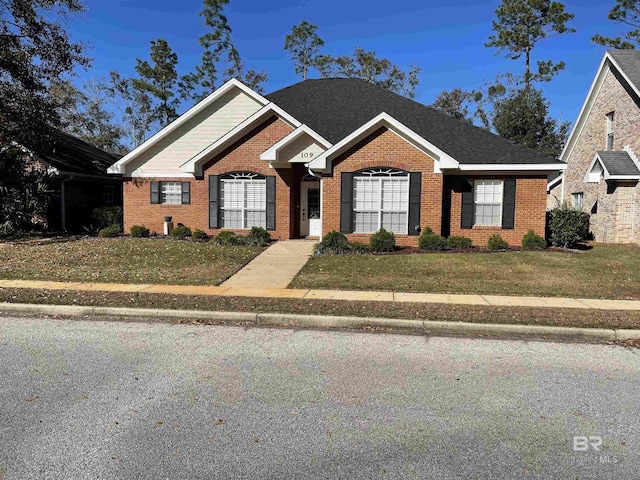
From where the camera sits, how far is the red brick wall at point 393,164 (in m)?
16.0

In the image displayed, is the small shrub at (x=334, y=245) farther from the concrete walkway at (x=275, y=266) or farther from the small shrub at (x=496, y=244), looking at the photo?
the small shrub at (x=496, y=244)

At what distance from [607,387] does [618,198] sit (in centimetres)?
1664

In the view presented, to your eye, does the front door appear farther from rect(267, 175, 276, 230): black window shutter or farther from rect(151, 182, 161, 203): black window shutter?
rect(151, 182, 161, 203): black window shutter

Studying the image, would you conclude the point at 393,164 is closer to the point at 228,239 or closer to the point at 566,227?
the point at 566,227

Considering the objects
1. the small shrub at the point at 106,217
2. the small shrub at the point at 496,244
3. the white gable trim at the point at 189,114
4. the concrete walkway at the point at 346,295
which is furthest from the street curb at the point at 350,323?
the small shrub at the point at 106,217

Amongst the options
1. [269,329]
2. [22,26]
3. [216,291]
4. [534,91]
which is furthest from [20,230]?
[534,91]

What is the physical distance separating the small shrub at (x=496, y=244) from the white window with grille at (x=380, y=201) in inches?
117

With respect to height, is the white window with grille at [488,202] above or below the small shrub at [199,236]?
above

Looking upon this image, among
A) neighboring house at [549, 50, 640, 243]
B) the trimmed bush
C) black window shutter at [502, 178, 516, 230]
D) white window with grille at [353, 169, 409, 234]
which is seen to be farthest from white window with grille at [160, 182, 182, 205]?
neighboring house at [549, 50, 640, 243]

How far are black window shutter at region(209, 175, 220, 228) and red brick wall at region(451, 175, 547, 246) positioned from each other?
9110 millimetres

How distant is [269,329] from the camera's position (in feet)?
23.9

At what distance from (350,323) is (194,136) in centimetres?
1482

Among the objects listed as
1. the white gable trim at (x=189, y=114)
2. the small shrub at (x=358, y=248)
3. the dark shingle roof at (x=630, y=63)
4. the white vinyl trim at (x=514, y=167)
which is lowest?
the small shrub at (x=358, y=248)

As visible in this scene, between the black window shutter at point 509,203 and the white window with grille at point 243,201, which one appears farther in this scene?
the white window with grille at point 243,201
